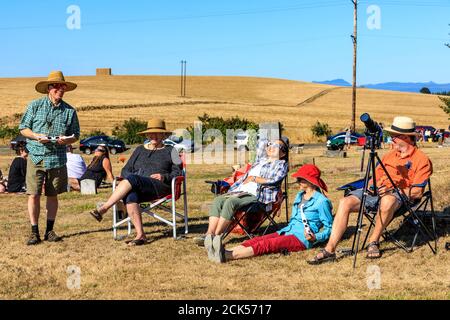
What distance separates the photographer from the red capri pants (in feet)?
22.0

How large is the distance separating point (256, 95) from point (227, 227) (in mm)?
74366

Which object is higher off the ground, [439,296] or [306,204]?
[306,204]

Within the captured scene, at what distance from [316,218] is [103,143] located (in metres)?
27.7

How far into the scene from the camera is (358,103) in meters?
73.8

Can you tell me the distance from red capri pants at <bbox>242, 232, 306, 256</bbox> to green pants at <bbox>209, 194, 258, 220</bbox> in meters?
0.48

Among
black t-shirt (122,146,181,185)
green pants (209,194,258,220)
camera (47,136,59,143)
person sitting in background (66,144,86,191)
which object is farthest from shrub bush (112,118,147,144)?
green pants (209,194,258,220)

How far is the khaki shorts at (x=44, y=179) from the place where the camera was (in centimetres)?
748

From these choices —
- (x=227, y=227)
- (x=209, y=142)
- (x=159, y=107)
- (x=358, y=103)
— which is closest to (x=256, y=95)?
(x=358, y=103)

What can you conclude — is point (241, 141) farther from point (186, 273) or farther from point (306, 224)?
point (186, 273)

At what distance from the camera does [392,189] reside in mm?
6562

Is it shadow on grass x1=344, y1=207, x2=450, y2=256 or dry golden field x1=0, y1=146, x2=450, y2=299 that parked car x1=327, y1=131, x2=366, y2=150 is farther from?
dry golden field x1=0, y1=146, x2=450, y2=299

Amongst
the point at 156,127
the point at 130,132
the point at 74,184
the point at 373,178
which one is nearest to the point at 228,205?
the point at 156,127

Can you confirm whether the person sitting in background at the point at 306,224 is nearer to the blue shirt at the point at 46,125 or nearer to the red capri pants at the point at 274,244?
the red capri pants at the point at 274,244
